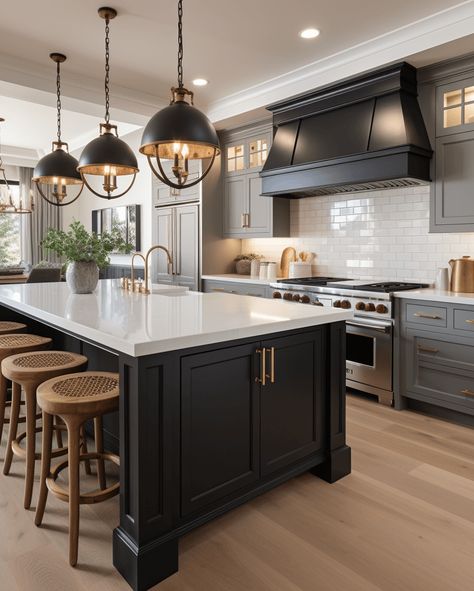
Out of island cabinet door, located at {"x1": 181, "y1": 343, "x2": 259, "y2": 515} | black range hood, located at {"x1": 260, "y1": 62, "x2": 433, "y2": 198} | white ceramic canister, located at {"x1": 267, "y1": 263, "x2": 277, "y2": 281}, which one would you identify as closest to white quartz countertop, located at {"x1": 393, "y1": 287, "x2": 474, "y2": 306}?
black range hood, located at {"x1": 260, "y1": 62, "x2": 433, "y2": 198}

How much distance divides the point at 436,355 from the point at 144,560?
2589 millimetres

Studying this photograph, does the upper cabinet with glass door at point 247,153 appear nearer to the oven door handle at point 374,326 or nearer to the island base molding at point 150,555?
the oven door handle at point 374,326

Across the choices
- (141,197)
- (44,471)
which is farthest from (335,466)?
(141,197)

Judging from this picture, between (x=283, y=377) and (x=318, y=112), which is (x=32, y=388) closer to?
(x=283, y=377)

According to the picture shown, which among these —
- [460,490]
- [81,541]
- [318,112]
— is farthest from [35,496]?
[318,112]

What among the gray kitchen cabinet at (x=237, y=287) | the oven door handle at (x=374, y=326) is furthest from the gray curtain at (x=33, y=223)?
the oven door handle at (x=374, y=326)

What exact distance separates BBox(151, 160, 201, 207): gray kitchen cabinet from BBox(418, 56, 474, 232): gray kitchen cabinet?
2.70 metres

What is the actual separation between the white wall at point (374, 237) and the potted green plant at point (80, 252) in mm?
2448

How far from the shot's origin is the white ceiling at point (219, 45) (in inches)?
128

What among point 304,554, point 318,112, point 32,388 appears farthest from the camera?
point 318,112

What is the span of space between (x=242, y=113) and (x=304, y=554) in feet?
14.1

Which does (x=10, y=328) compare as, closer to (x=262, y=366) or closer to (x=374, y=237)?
(x=262, y=366)

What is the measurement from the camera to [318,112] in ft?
14.2

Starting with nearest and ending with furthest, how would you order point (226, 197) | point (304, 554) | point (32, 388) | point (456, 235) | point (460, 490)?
1. point (304, 554)
2. point (32, 388)
3. point (460, 490)
4. point (456, 235)
5. point (226, 197)
